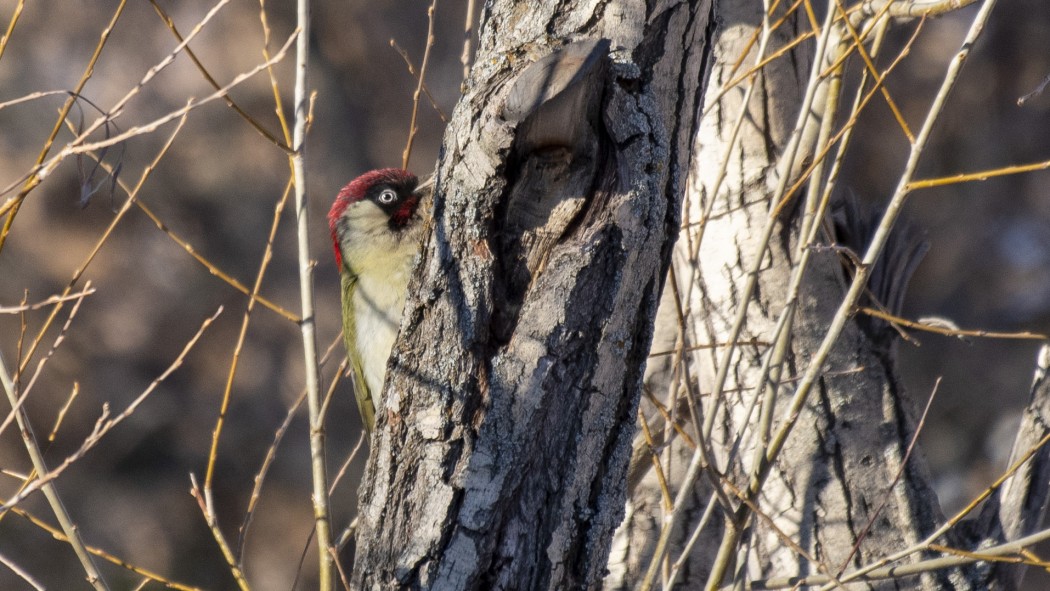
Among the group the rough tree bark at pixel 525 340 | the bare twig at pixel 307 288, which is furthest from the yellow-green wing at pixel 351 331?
the rough tree bark at pixel 525 340

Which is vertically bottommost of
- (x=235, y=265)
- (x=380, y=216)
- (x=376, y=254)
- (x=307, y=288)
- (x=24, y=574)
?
(x=24, y=574)

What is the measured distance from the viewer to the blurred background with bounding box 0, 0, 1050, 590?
8625mm

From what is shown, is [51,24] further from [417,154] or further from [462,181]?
[462,181]

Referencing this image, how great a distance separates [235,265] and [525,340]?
760 cm

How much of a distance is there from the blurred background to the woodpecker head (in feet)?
16.4

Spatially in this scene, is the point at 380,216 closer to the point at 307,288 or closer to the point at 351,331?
the point at 351,331

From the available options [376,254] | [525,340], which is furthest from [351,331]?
[525,340]

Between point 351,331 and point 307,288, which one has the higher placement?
point 351,331

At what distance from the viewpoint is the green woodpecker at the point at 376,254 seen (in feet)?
11.8

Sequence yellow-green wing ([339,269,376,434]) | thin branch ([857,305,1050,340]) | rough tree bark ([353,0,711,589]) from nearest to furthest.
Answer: rough tree bark ([353,0,711,589]) < thin branch ([857,305,1050,340]) < yellow-green wing ([339,269,376,434])

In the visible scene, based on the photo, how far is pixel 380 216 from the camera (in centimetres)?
368

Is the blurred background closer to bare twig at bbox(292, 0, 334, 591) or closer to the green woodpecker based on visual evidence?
the green woodpecker

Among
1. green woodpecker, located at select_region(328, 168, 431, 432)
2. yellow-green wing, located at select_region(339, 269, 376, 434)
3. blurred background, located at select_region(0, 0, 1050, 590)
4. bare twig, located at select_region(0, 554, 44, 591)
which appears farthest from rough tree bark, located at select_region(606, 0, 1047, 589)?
blurred background, located at select_region(0, 0, 1050, 590)

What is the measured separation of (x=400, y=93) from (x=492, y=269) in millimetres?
7556
